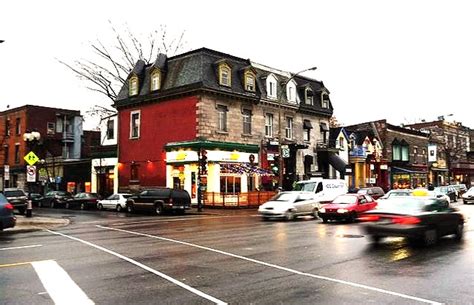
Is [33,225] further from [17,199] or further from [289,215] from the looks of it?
[289,215]

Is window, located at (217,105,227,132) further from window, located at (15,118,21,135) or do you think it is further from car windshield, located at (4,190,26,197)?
window, located at (15,118,21,135)

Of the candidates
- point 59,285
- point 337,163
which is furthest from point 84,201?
point 59,285

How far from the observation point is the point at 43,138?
183ft

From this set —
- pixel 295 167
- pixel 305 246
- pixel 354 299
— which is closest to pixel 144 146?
pixel 295 167

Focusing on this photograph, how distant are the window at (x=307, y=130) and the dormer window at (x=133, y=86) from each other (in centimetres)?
1501

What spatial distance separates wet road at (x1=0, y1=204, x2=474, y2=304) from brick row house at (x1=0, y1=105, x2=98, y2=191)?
135 feet

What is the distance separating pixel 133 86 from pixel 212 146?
34.3 ft

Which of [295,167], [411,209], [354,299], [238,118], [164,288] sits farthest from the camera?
[295,167]

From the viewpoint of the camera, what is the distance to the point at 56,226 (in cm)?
2086

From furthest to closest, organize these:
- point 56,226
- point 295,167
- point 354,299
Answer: point 295,167
point 56,226
point 354,299

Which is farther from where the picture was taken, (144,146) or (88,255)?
(144,146)

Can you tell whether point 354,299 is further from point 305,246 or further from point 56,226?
point 56,226

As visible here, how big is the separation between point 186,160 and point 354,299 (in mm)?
26857

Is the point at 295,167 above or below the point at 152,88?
below
